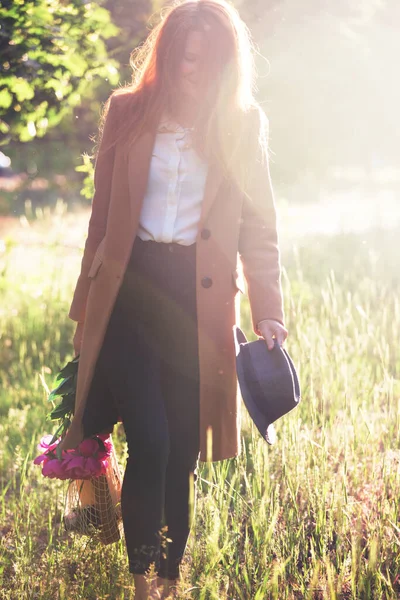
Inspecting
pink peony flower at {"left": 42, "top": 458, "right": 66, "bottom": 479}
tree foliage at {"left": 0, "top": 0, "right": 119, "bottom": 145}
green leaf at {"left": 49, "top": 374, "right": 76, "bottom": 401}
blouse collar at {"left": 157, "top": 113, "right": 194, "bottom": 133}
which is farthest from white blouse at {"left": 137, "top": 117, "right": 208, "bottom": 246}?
tree foliage at {"left": 0, "top": 0, "right": 119, "bottom": 145}

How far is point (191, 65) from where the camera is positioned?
2523mm

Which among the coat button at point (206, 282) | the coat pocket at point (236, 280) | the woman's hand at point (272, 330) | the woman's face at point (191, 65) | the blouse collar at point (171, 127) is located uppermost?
the woman's face at point (191, 65)

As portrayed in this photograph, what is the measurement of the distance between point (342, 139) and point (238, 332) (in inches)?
510

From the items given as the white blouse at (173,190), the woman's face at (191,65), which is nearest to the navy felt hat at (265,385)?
the white blouse at (173,190)

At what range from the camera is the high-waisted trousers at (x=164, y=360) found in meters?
2.37

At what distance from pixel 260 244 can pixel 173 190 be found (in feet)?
1.12

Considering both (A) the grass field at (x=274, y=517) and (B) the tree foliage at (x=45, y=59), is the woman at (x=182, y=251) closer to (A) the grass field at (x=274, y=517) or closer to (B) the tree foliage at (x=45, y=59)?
(A) the grass field at (x=274, y=517)

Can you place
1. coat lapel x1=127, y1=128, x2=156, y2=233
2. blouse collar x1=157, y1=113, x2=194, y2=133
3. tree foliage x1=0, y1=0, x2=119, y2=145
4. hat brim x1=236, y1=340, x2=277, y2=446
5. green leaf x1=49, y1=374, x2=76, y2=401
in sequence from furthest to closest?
tree foliage x1=0, y1=0, x2=119, y2=145, green leaf x1=49, y1=374, x2=76, y2=401, blouse collar x1=157, y1=113, x2=194, y2=133, coat lapel x1=127, y1=128, x2=156, y2=233, hat brim x1=236, y1=340, x2=277, y2=446

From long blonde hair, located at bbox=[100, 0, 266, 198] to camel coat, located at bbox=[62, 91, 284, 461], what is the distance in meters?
0.04

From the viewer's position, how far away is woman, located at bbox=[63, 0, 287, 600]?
7.93ft

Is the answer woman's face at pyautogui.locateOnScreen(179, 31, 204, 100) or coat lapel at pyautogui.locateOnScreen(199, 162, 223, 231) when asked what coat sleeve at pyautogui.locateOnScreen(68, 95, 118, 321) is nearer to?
woman's face at pyautogui.locateOnScreen(179, 31, 204, 100)

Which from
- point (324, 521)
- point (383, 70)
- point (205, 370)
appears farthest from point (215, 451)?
point (383, 70)

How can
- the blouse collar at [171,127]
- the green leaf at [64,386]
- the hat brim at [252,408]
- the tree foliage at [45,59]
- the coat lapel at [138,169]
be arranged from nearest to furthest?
the hat brim at [252,408], the coat lapel at [138,169], the blouse collar at [171,127], the green leaf at [64,386], the tree foliage at [45,59]

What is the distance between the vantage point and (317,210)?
585 inches
